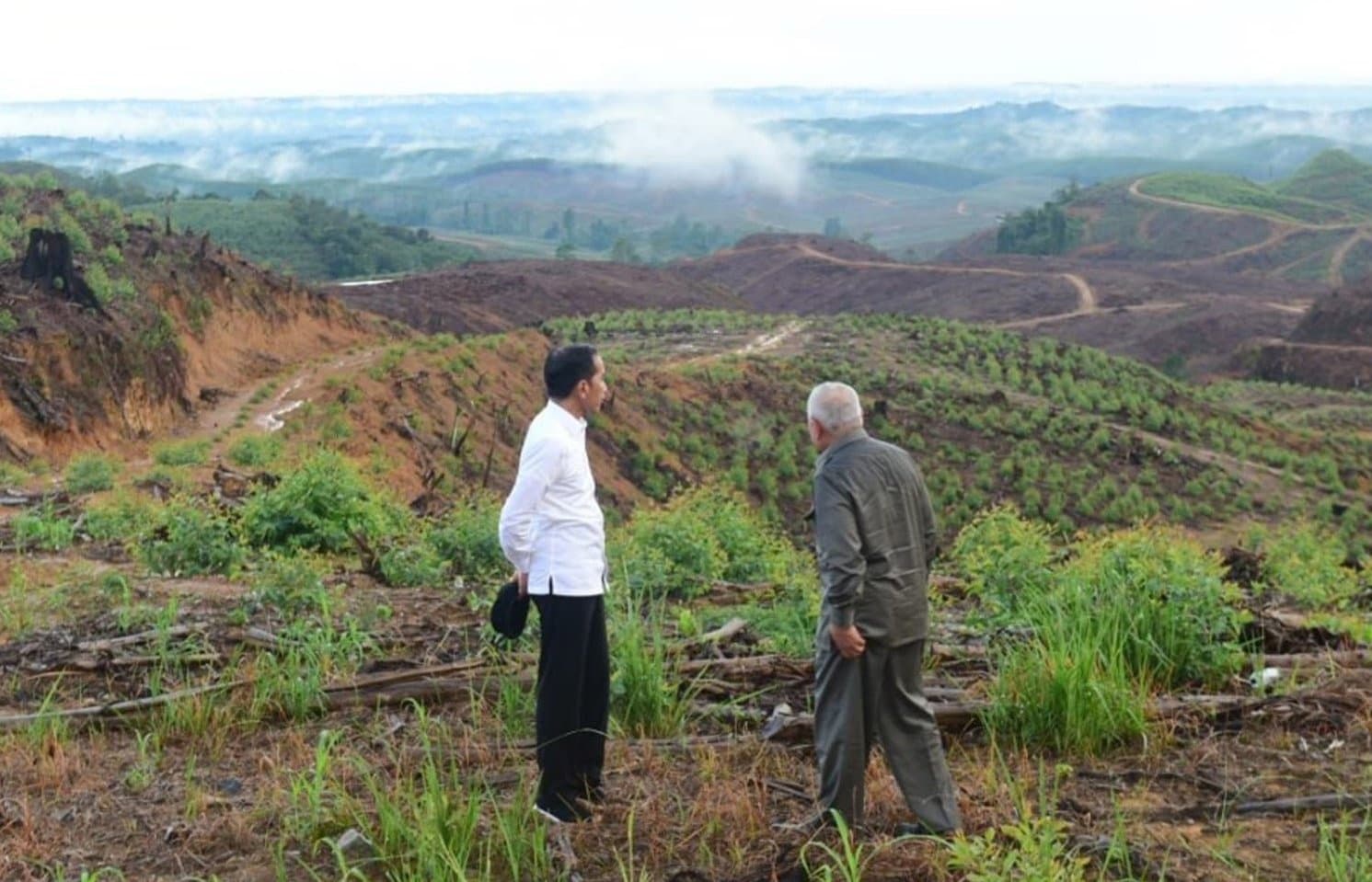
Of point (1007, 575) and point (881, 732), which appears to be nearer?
point (881, 732)

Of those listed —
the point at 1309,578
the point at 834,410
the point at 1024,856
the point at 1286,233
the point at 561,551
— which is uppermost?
the point at 834,410

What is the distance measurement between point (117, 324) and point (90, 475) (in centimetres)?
683

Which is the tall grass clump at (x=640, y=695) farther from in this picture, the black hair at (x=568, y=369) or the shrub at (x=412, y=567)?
the shrub at (x=412, y=567)

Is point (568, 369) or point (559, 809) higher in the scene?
point (568, 369)

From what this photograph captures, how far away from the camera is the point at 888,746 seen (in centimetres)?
423

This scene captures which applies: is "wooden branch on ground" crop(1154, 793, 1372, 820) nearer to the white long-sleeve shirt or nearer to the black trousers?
the black trousers

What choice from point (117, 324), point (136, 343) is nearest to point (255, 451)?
point (136, 343)

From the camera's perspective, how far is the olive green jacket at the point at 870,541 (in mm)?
4027

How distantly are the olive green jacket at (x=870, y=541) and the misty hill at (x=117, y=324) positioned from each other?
13179 millimetres

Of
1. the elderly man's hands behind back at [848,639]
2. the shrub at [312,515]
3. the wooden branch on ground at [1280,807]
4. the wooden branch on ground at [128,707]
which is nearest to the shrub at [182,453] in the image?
the shrub at [312,515]

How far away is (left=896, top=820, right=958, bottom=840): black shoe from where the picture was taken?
417cm

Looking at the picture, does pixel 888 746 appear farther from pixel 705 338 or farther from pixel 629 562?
pixel 705 338

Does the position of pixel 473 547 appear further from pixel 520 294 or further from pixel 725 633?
pixel 520 294

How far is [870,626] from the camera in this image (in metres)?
4.12
